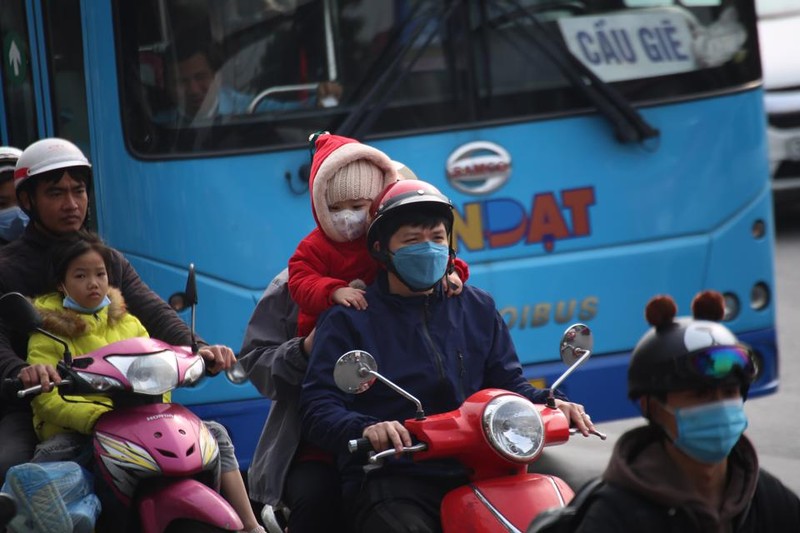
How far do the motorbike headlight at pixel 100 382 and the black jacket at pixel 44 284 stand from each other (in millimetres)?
523

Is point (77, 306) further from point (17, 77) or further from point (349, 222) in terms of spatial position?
point (17, 77)

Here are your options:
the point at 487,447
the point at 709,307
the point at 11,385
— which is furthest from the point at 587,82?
the point at 709,307

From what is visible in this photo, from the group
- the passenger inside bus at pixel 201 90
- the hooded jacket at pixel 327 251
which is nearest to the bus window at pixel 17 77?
the passenger inside bus at pixel 201 90

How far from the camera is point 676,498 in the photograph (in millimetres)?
2982

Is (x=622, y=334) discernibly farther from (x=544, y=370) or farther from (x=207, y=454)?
(x=207, y=454)

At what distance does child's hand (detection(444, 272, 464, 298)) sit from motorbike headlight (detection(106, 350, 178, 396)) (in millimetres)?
938

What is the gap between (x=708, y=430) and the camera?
298 cm

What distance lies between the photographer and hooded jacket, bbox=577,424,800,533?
2984 mm

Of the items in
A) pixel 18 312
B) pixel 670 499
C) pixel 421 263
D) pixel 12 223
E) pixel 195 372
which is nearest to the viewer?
pixel 670 499

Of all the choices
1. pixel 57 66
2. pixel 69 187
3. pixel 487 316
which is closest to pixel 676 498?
pixel 487 316

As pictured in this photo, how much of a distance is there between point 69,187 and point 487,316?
5.65 ft

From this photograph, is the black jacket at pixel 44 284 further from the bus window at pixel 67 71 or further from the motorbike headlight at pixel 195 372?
the bus window at pixel 67 71

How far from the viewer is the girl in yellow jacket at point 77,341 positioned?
491 centimetres

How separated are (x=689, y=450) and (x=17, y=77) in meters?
5.37
